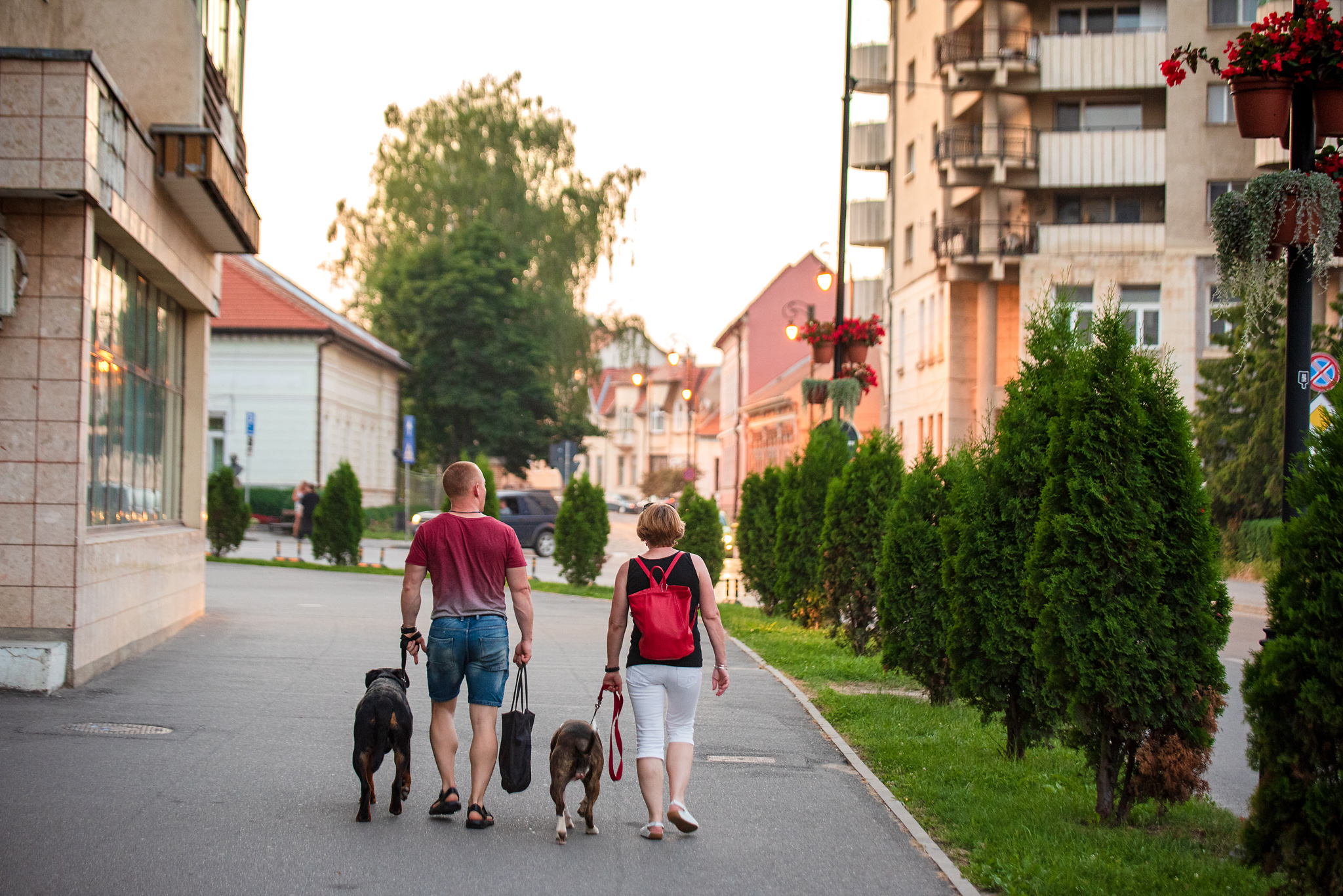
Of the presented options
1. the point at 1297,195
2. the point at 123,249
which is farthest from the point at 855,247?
the point at 1297,195

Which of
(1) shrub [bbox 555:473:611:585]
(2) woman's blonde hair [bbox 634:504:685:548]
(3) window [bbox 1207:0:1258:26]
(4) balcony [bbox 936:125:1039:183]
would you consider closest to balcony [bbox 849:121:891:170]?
(4) balcony [bbox 936:125:1039:183]

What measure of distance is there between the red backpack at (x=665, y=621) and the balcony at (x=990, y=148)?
106 feet

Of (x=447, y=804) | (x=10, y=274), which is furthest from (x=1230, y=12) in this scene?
(x=447, y=804)

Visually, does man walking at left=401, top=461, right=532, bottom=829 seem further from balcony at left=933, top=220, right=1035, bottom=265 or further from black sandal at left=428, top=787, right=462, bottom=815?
balcony at left=933, top=220, right=1035, bottom=265

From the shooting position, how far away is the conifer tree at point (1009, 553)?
25.5 feet

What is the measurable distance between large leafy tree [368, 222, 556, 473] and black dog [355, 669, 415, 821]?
45.1 metres

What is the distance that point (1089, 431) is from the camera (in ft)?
22.1

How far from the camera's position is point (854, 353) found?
71.6 feet

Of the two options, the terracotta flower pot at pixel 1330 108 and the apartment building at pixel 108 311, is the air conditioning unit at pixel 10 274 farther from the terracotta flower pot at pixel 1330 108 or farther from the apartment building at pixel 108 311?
the terracotta flower pot at pixel 1330 108

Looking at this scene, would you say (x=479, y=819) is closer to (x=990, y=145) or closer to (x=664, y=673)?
(x=664, y=673)

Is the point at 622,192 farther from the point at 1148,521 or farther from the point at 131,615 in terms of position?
the point at 1148,521

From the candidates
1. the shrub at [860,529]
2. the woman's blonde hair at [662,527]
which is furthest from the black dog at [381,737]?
the shrub at [860,529]

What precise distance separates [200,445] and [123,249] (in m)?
4.27

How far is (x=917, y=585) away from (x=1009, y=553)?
236 cm
